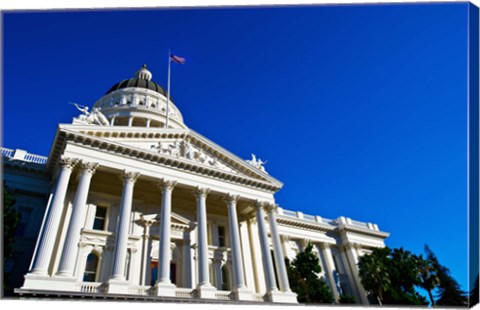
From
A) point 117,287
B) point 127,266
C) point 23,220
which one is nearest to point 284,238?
point 127,266

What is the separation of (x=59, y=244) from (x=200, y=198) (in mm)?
8804

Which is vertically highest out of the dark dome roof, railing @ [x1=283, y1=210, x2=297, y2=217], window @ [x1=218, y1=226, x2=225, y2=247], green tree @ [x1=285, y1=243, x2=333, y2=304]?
Answer: the dark dome roof

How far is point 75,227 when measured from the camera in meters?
16.8

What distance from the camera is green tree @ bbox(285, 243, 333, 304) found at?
25094 mm

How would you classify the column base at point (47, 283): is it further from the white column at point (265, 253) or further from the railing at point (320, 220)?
the railing at point (320, 220)

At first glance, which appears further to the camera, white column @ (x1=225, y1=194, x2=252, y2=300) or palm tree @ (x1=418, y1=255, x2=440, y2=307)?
palm tree @ (x1=418, y1=255, x2=440, y2=307)

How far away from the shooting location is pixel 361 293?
108ft

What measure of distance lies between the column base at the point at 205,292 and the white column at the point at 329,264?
57.0 ft

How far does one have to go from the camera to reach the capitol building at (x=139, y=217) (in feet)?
55.7

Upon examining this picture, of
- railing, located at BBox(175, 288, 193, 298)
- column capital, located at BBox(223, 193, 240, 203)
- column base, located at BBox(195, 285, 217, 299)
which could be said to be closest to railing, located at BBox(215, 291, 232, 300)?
column base, located at BBox(195, 285, 217, 299)

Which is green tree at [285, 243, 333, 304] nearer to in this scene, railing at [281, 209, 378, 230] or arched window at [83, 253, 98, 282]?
railing at [281, 209, 378, 230]

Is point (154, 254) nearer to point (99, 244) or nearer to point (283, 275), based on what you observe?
point (99, 244)

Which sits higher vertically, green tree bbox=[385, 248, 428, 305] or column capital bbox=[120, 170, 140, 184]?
column capital bbox=[120, 170, 140, 184]

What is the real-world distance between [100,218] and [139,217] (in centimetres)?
252
